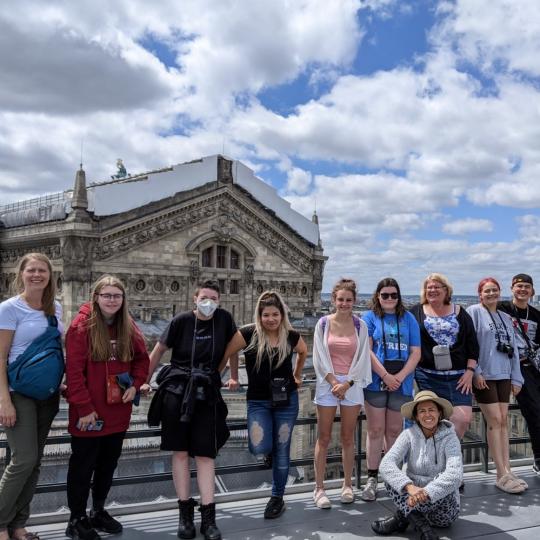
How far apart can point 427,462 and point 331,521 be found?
101cm

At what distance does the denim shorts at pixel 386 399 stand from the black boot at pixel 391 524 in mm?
998

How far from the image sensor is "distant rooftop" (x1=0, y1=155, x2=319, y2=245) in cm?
2708

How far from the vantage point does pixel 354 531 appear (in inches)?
179

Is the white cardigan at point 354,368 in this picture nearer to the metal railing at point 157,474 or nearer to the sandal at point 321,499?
the metal railing at point 157,474

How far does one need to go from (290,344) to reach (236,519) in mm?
1625

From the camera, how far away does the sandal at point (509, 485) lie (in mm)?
5434

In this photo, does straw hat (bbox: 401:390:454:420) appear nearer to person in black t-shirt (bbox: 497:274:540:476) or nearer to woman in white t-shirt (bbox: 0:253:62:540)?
person in black t-shirt (bbox: 497:274:540:476)

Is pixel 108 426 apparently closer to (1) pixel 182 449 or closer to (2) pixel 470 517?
(1) pixel 182 449

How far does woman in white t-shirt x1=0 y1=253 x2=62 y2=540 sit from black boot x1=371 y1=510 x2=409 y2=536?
2772 millimetres

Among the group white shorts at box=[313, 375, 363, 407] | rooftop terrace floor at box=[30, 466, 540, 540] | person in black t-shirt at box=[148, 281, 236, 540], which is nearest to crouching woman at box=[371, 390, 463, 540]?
rooftop terrace floor at box=[30, 466, 540, 540]

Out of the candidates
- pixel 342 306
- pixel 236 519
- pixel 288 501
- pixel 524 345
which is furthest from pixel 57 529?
pixel 524 345

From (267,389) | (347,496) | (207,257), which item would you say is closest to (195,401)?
(267,389)

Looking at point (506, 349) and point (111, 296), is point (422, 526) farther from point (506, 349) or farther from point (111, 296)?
point (111, 296)

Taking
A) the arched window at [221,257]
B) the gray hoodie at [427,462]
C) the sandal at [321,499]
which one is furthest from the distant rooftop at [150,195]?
the gray hoodie at [427,462]
